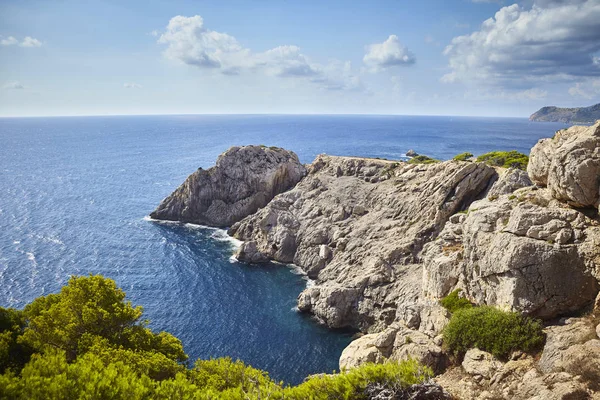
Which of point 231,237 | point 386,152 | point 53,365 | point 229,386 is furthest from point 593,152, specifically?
point 386,152

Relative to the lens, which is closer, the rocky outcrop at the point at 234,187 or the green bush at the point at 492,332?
the green bush at the point at 492,332

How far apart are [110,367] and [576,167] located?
3446 centimetres

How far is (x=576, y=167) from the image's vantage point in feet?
97.7

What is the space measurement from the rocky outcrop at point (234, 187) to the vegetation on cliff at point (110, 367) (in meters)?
69.6

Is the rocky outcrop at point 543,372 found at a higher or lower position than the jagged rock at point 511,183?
lower

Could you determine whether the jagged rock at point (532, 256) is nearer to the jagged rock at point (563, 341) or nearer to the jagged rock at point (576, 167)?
the jagged rock at point (576, 167)

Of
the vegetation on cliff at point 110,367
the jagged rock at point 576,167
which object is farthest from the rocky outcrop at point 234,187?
the jagged rock at point 576,167

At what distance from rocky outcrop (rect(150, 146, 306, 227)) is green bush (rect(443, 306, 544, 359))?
243 feet

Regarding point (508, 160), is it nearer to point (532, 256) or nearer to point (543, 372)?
point (532, 256)

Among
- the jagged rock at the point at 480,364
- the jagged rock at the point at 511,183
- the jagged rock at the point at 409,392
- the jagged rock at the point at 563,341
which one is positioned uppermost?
the jagged rock at the point at 511,183

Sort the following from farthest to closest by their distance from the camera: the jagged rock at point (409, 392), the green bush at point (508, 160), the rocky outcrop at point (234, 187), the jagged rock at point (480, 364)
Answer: the rocky outcrop at point (234, 187), the green bush at point (508, 160), the jagged rock at point (480, 364), the jagged rock at point (409, 392)

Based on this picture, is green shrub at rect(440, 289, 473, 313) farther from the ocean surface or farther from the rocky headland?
the ocean surface

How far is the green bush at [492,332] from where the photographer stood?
28.0 metres

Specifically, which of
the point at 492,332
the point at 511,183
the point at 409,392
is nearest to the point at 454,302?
the point at 492,332
